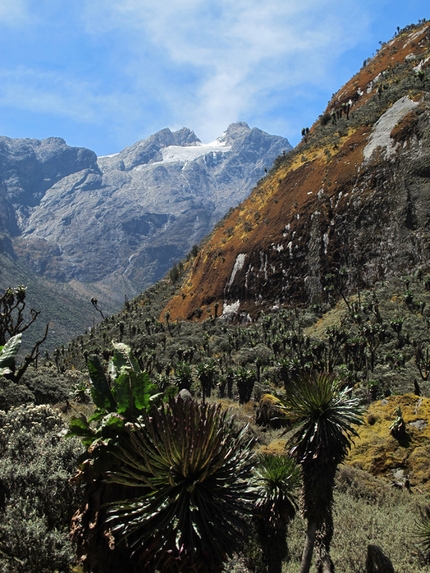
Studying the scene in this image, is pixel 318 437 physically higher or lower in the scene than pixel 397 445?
lower

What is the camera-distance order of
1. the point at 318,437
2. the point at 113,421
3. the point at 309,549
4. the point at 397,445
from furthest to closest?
the point at 397,445 → the point at 309,549 → the point at 318,437 → the point at 113,421

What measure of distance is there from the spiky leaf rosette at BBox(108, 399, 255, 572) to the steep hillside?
56212 millimetres

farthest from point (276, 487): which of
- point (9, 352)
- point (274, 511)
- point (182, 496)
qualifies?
point (9, 352)

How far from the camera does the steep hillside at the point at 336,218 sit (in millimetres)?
61625

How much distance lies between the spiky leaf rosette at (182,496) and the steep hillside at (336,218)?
2213 inches

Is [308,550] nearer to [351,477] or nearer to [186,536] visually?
[186,536]

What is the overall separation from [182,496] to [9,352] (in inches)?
165

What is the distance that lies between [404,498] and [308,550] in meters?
9.05

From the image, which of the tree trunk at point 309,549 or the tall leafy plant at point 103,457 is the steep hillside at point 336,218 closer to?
the tree trunk at point 309,549

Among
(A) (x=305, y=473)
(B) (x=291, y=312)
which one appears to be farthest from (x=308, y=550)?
(B) (x=291, y=312)

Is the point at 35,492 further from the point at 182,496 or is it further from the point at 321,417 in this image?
the point at 321,417

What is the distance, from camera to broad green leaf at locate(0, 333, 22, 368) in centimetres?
864

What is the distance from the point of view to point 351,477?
19.1 metres

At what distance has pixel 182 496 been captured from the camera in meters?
6.93
